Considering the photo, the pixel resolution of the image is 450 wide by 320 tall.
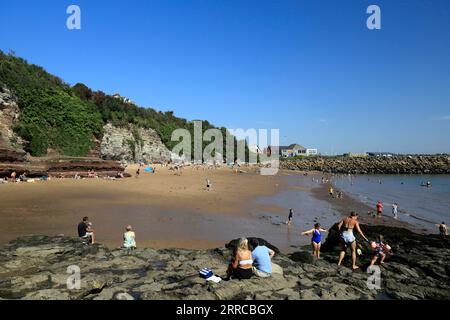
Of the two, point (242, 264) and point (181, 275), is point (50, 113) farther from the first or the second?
point (242, 264)

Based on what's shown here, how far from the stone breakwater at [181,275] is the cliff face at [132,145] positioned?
154 feet

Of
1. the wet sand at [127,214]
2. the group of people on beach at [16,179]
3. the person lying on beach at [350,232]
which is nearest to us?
the person lying on beach at [350,232]

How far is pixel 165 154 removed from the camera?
74.0m

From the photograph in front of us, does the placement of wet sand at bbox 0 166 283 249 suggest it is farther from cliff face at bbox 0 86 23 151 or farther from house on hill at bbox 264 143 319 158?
house on hill at bbox 264 143 319 158

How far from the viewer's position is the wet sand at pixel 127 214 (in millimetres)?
14789

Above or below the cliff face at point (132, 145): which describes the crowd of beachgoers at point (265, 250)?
below

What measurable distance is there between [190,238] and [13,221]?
337 inches

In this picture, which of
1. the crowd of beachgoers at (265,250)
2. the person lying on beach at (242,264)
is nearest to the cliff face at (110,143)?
the crowd of beachgoers at (265,250)

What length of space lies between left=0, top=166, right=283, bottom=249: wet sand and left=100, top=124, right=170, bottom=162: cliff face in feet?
93.4

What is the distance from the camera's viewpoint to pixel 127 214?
19172 mm

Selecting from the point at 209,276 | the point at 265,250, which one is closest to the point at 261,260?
the point at 265,250

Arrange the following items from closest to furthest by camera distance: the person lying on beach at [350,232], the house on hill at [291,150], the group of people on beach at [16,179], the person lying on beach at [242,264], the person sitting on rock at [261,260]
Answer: the person lying on beach at [242,264]
the person sitting on rock at [261,260]
the person lying on beach at [350,232]
the group of people on beach at [16,179]
the house on hill at [291,150]

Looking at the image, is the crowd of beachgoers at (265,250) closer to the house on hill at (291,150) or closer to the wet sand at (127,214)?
the wet sand at (127,214)

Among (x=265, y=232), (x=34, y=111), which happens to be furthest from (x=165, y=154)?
(x=265, y=232)
